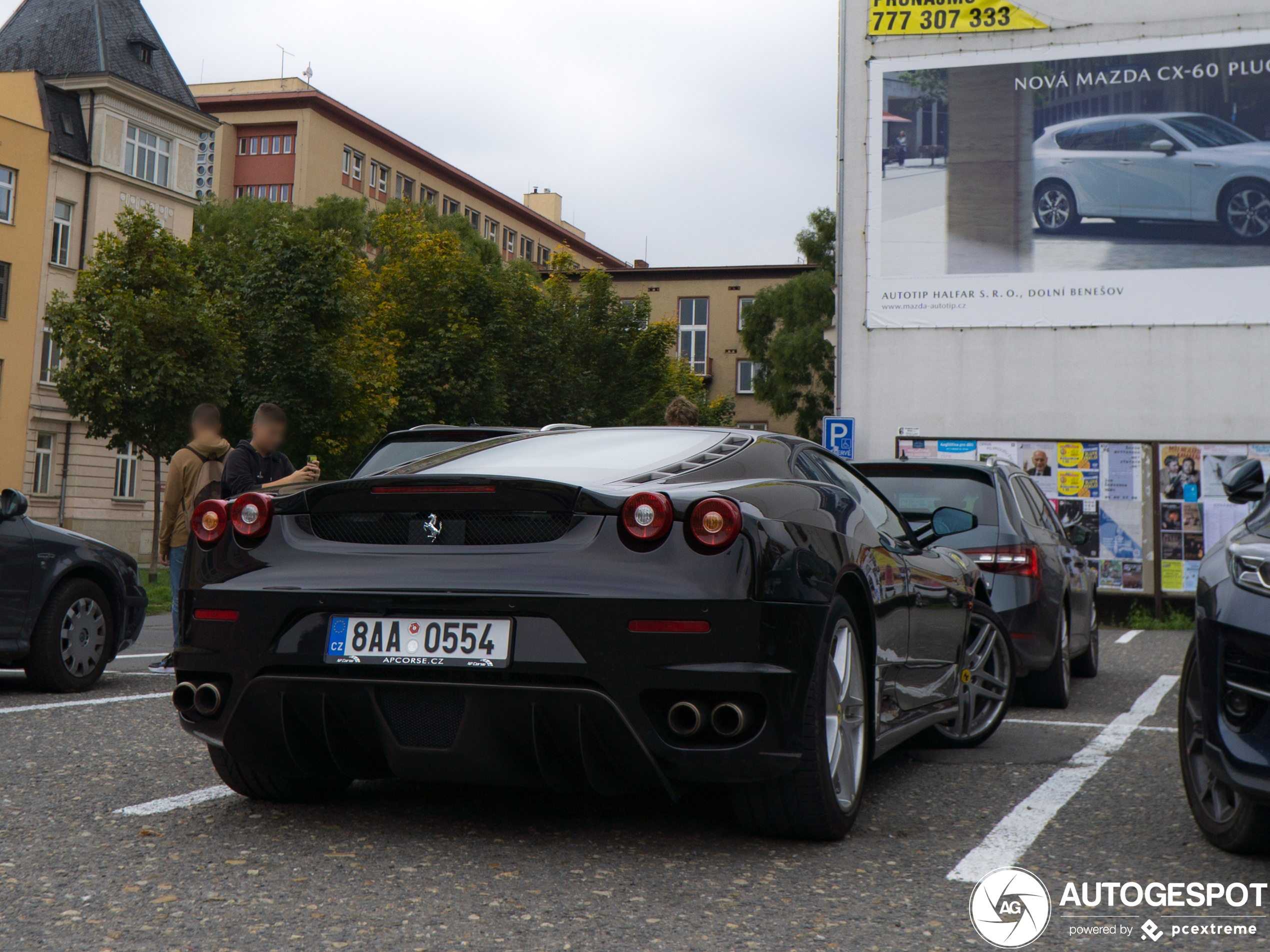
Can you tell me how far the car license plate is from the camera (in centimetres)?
371

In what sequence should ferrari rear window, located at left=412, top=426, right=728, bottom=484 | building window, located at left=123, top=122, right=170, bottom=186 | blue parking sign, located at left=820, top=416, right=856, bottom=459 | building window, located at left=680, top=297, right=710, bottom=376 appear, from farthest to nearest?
1. building window, located at left=680, top=297, right=710, bottom=376
2. building window, located at left=123, top=122, right=170, bottom=186
3. blue parking sign, located at left=820, top=416, right=856, bottom=459
4. ferrari rear window, located at left=412, top=426, right=728, bottom=484

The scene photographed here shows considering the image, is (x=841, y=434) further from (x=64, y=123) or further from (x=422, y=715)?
(x=64, y=123)

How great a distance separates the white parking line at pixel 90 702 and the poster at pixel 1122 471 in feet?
45.8

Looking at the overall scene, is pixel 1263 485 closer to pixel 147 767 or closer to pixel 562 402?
pixel 147 767

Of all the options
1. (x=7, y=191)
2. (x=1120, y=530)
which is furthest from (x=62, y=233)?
(x=1120, y=530)

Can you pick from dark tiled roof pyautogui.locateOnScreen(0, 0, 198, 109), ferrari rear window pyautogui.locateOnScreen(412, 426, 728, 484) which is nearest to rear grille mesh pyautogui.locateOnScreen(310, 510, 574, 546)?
ferrari rear window pyautogui.locateOnScreen(412, 426, 728, 484)

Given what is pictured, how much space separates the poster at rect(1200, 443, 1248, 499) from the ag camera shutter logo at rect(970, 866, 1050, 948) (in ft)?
51.1

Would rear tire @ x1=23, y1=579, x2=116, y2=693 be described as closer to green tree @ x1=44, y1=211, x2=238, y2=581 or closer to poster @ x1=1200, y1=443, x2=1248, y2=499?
poster @ x1=1200, y1=443, x2=1248, y2=499

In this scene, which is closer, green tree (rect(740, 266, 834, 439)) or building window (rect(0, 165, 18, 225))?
building window (rect(0, 165, 18, 225))

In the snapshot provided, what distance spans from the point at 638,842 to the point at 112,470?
1595 inches

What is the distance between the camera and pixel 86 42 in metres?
43.4

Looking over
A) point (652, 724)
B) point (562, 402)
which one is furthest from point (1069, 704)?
point (562, 402)

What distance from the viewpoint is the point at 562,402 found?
130 feet

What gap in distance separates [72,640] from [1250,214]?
17107 millimetres
